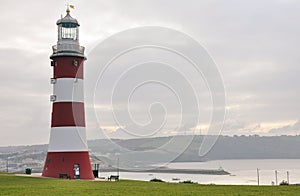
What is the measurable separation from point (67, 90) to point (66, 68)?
1739 mm

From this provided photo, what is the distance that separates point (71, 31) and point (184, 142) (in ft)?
48.4

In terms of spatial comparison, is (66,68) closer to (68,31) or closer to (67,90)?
(67,90)

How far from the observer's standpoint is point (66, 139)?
32906mm

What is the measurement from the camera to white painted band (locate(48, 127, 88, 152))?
32.9m

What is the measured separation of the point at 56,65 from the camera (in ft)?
112

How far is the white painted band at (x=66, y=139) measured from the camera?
108ft

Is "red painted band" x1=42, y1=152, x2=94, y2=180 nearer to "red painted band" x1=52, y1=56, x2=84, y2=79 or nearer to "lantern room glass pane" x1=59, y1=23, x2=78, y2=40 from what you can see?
"red painted band" x1=52, y1=56, x2=84, y2=79

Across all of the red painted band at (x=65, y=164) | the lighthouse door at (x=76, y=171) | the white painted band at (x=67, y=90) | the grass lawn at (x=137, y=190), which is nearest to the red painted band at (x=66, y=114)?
the white painted band at (x=67, y=90)

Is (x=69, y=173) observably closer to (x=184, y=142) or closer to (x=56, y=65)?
(x=56, y=65)

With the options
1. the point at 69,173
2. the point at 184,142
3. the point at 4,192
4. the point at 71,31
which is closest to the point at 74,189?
the point at 4,192

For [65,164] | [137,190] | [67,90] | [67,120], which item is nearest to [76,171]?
[65,164]

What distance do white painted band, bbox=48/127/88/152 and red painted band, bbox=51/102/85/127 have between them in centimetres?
39

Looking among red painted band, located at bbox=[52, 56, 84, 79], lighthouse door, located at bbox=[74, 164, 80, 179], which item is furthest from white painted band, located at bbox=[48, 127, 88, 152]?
red painted band, located at bbox=[52, 56, 84, 79]

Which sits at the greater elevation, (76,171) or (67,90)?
(67,90)
